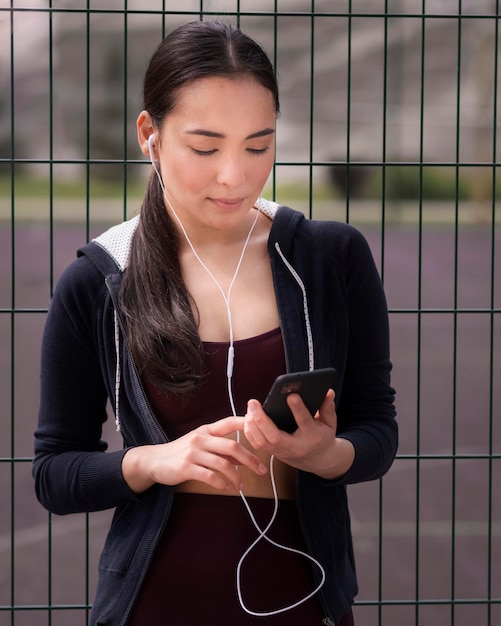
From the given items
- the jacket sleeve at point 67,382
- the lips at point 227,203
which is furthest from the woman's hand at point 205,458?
the lips at point 227,203

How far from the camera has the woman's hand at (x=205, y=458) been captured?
1007mm

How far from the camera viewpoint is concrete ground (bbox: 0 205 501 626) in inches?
77.4

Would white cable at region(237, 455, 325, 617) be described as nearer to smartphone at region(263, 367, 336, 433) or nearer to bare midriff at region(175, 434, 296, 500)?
bare midriff at region(175, 434, 296, 500)

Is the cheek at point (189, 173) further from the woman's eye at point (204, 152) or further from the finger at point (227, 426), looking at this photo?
the finger at point (227, 426)

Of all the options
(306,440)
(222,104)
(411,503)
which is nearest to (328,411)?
(306,440)

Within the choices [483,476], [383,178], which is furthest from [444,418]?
[383,178]

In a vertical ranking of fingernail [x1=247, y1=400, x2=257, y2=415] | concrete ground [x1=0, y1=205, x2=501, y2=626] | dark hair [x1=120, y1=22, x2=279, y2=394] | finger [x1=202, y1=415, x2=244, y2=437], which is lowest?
concrete ground [x1=0, y1=205, x2=501, y2=626]

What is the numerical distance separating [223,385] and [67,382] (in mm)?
211

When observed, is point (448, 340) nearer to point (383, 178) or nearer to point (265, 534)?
point (383, 178)

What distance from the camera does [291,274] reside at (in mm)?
1202

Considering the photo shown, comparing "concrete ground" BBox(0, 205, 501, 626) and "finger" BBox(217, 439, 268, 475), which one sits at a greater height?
"finger" BBox(217, 439, 268, 475)

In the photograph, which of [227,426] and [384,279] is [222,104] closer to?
[227,426]

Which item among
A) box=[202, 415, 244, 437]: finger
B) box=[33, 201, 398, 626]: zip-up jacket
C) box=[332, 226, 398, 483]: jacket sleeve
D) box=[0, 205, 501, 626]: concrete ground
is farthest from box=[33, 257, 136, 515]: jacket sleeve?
box=[0, 205, 501, 626]: concrete ground

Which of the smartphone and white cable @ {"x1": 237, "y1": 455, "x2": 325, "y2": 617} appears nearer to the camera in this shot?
the smartphone
